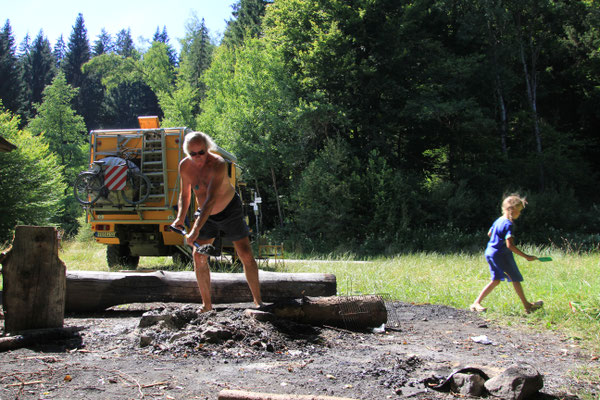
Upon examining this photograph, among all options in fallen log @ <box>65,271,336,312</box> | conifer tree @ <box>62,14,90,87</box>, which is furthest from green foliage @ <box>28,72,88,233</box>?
fallen log @ <box>65,271,336,312</box>

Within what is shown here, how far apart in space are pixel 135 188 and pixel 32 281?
19.2 feet

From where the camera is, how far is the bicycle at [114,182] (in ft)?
32.2

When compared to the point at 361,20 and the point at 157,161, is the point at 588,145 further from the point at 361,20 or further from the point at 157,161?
the point at 157,161

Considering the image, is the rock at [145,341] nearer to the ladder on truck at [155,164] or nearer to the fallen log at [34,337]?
the fallen log at [34,337]

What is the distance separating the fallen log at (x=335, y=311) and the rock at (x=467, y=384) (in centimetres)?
201

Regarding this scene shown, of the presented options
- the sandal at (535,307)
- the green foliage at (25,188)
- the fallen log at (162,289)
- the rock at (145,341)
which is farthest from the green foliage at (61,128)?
the sandal at (535,307)

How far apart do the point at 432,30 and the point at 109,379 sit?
24.4 metres

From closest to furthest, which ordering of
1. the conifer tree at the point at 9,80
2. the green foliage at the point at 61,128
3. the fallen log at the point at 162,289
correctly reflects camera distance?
the fallen log at the point at 162,289 → the green foliage at the point at 61,128 → the conifer tree at the point at 9,80

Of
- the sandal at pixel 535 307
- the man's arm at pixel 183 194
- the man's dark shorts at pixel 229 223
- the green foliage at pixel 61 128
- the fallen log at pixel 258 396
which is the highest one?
the green foliage at pixel 61 128

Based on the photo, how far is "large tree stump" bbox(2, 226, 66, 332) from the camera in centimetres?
418

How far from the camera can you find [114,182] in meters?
9.84

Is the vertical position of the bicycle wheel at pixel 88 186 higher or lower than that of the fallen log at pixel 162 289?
higher

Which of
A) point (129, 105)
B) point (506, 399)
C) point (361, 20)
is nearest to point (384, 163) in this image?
point (361, 20)

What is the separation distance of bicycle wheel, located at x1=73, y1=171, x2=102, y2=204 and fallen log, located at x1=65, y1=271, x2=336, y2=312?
4622mm
